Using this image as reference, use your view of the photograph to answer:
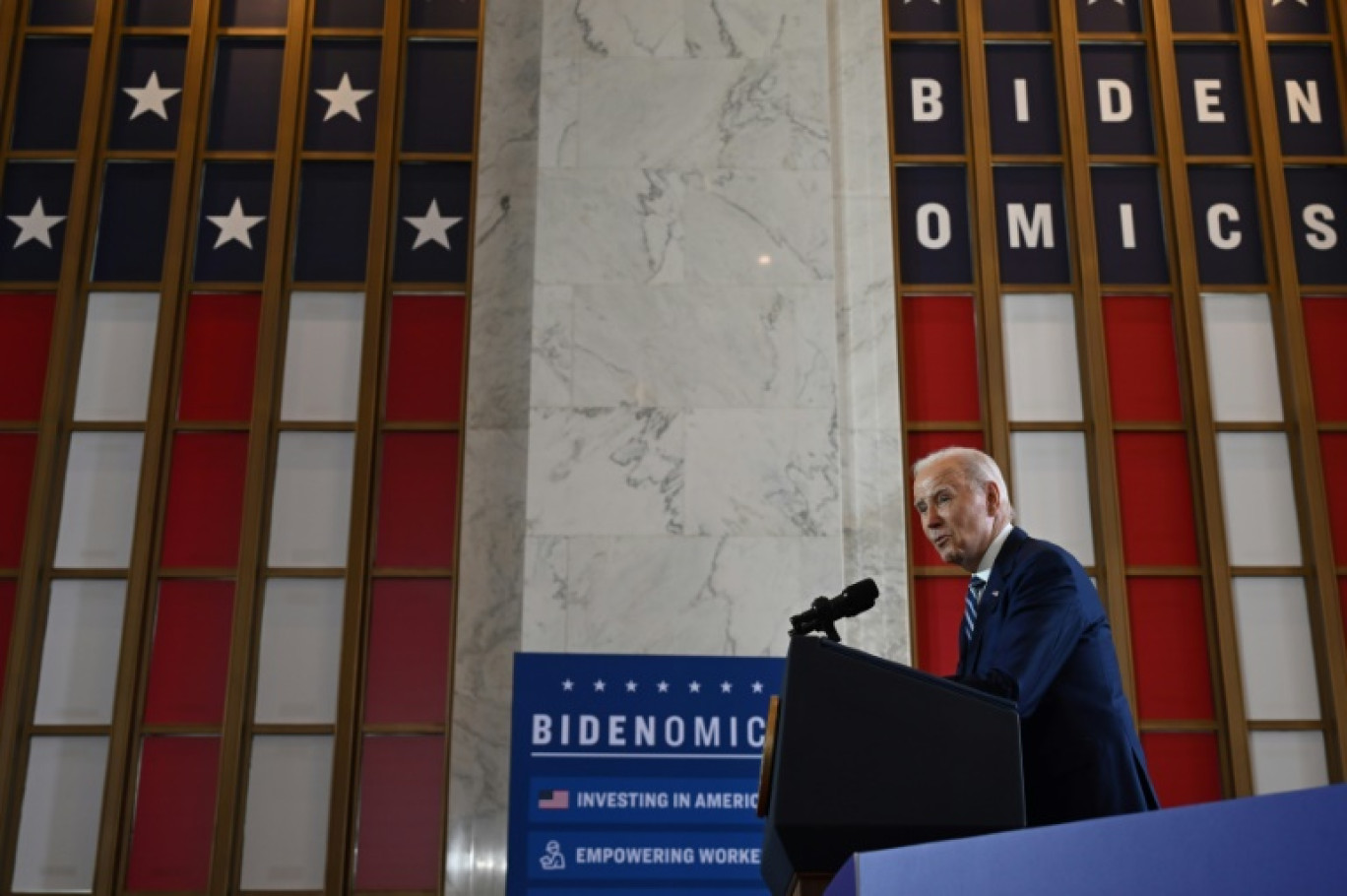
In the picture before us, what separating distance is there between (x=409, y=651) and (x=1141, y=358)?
392 cm

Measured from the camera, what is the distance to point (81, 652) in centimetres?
732

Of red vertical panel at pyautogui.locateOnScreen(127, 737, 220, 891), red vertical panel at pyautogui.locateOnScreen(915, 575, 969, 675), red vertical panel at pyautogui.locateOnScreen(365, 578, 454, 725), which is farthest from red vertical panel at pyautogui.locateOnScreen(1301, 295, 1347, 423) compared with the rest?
red vertical panel at pyautogui.locateOnScreen(127, 737, 220, 891)

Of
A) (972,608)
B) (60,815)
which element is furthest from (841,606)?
(60,815)

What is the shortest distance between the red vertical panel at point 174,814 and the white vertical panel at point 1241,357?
5.18m

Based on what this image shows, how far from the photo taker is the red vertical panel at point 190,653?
285 inches

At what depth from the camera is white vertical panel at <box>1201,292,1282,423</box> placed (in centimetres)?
783

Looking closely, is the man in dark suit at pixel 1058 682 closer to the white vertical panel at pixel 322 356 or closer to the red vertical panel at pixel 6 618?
the white vertical panel at pixel 322 356

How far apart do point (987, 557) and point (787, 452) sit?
2994 mm

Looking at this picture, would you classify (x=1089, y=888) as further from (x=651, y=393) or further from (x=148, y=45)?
(x=148, y=45)

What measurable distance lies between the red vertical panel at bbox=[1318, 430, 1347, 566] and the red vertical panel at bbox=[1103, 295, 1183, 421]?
0.74 metres

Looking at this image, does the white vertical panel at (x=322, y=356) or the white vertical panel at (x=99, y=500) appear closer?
the white vertical panel at (x=99, y=500)

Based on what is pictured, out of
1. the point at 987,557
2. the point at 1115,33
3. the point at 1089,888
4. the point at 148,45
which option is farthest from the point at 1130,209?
the point at 1089,888

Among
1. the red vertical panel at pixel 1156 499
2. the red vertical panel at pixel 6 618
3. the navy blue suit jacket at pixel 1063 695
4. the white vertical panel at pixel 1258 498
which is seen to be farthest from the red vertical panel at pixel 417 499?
the navy blue suit jacket at pixel 1063 695

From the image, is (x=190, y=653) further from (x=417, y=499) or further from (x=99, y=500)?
(x=417, y=499)
